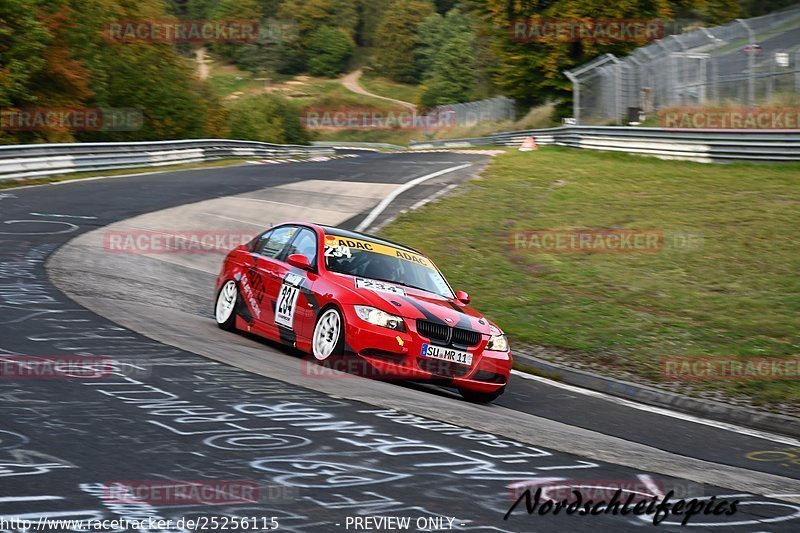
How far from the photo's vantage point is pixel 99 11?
49188 millimetres

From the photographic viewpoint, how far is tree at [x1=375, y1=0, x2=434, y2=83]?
475 feet

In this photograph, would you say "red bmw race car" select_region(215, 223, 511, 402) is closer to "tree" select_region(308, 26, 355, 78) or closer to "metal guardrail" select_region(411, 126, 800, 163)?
"metal guardrail" select_region(411, 126, 800, 163)

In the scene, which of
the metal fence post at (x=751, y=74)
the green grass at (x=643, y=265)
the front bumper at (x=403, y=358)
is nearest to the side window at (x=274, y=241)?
the front bumper at (x=403, y=358)

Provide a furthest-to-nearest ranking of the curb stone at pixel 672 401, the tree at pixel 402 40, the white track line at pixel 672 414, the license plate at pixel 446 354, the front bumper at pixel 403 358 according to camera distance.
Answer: the tree at pixel 402 40
the curb stone at pixel 672 401
the license plate at pixel 446 354
the front bumper at pixel 403 358
the white track line at pixel 672 414

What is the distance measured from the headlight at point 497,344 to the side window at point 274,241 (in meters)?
2.80

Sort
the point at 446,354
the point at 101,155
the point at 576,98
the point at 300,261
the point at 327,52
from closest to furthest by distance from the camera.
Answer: the point at 446,354
the point at 300,261
the point at 101,155
the point at 576,98
the point at 327,52

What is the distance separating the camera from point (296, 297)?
389 inches

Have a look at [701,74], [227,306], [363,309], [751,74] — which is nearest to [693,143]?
[751,74]

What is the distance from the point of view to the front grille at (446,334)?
29.9 feet

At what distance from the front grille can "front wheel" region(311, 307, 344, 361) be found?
0.75m

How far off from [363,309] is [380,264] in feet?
4.72

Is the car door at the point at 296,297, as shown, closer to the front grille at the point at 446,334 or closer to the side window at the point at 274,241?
the side window at the point at 274,241

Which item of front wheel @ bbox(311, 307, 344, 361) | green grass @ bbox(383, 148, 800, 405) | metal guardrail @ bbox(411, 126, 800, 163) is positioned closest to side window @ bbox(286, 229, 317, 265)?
front wheel @ bbox(311, 307, 344, 361)

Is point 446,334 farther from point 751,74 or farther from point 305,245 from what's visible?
point 751,74
